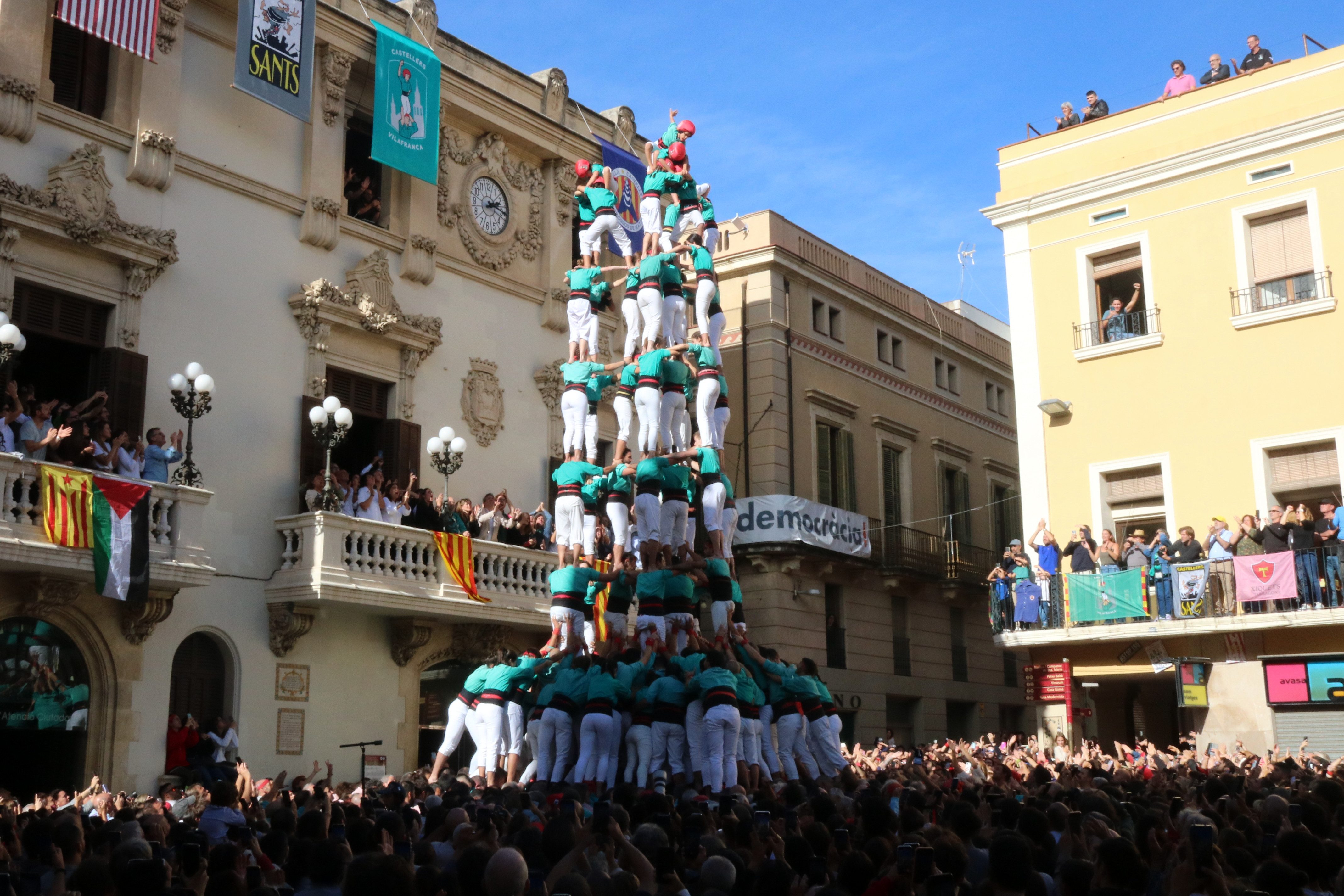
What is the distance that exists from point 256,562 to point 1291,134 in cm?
1847

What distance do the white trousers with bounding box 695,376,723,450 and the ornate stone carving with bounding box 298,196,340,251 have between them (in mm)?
7377

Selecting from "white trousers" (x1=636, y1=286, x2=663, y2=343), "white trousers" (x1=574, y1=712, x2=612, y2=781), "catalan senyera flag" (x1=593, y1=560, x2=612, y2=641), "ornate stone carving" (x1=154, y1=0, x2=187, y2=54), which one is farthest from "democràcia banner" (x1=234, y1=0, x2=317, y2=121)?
"white trousers" (x1=574, y1=712, x2=612, y2=781)

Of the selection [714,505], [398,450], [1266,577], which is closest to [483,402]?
[398,450]

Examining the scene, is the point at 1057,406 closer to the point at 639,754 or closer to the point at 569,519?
the point at 569,519

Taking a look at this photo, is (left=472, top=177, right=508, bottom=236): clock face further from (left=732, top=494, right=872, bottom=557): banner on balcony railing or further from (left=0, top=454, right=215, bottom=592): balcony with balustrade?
(left=0, top=454, right=215, bottom=592): balcony with balustrade

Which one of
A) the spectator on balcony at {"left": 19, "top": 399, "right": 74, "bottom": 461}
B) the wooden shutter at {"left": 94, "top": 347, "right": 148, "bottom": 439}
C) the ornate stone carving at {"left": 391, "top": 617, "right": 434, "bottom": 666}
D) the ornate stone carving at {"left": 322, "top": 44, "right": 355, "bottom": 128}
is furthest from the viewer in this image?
the ornate stone carving at {"left": 322, "top": 44, "right": 355, "bottom": 128}

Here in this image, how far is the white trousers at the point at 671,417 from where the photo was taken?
18.4m

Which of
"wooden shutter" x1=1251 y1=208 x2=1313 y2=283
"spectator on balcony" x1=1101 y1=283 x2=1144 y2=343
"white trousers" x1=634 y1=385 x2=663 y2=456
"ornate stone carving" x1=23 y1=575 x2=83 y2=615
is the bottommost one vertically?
"ornate stone carving" x1=23 y1=575 x2=83 y2=615

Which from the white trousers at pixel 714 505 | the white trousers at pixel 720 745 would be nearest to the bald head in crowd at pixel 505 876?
the white trousers at pixel 720 745

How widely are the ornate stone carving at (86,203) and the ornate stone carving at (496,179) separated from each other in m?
6.14

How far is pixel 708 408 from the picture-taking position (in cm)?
1894

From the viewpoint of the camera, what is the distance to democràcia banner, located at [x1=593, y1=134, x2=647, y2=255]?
2678cm

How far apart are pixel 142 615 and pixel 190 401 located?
3.02 m

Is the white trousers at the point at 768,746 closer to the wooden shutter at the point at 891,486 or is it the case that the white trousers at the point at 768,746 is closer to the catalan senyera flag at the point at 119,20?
the catalan senyera flag at the point at 119,20
